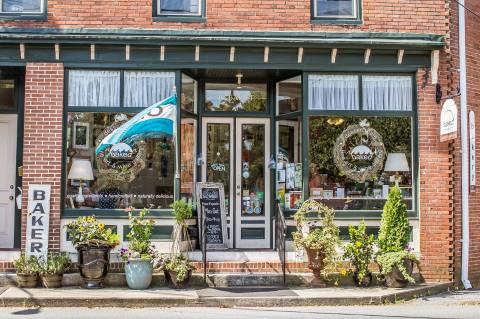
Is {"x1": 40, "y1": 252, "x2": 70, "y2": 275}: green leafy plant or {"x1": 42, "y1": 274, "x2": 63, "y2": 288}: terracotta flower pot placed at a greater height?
{"x1": 40, "y1": 252, "x2": 70, "y2": 275}: green leafy plant

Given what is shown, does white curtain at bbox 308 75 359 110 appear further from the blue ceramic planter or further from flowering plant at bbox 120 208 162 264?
the blue ceramic planter

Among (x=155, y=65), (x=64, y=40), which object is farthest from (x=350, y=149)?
(x=64, y=40)

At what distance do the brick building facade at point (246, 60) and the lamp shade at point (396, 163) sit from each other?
0.58 ft

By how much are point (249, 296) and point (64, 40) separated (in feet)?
17.5

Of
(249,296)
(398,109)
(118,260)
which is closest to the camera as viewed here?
(249,296)

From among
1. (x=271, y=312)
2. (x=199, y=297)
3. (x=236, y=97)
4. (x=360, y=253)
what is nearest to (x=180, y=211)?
(x=199, y=297)

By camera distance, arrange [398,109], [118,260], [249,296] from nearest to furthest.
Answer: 1. [249,296]
2. [118,260]
3. [398,109]

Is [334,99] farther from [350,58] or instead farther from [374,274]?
[374,274]

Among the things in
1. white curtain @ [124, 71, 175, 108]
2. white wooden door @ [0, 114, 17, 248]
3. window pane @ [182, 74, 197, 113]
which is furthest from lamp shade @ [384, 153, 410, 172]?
white wooden door @ [0, 114, 17, 248]

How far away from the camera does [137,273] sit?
9.52m

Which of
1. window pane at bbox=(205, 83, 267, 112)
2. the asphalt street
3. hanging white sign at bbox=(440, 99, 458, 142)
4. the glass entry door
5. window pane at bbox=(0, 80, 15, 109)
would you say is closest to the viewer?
the asphalt street

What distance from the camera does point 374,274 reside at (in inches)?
401

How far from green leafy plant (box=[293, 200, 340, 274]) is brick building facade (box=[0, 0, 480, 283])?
1.54 feet

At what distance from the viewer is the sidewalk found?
28.8 feet
